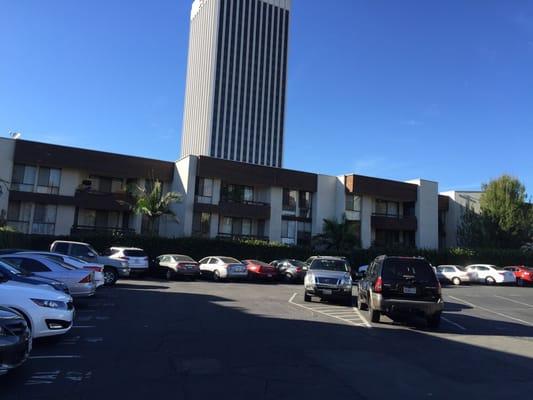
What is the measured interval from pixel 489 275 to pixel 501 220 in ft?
41.6

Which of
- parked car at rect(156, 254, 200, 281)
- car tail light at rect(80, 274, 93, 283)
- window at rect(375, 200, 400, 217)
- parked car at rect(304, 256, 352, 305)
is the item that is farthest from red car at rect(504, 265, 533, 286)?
car tail light at rect(80, 274, 93, 283)

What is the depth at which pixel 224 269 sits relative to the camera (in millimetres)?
30047

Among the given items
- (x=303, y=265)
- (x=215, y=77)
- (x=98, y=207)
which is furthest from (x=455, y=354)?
(x=215, y=77)

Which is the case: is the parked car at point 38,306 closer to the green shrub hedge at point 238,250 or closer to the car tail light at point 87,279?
the car tail light at point 87,279

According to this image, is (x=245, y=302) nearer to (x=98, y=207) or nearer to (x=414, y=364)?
(x=414, y=364)

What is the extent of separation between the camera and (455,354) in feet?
33.0

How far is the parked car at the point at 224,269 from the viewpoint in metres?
30.0

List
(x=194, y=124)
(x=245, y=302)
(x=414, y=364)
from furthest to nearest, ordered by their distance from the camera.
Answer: (x=194, y=124)
(x=245, y=302)
(x=414, y=364)

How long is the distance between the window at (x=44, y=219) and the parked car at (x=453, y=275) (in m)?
28.0

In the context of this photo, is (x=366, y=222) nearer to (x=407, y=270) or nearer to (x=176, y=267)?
(x=176, y=267)

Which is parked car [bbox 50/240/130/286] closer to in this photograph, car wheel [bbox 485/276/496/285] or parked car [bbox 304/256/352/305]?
parked car [bbox 304/256/352/305]

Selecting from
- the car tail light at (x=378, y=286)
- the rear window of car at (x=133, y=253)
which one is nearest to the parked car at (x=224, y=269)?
the rear window of car at (x=133, y=253)

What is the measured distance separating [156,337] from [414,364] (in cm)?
501

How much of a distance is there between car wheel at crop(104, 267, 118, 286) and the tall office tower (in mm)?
90012
